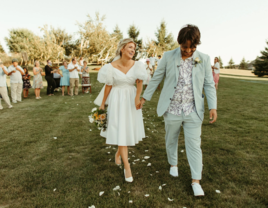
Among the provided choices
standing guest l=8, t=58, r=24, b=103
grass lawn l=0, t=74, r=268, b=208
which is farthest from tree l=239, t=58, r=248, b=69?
standing guest l=8, t=58, r=24, b=103

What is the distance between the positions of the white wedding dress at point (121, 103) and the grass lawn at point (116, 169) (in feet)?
2.48

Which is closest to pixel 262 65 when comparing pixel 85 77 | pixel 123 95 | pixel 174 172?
pixel 85 77

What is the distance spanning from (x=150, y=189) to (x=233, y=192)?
1223 millimetres

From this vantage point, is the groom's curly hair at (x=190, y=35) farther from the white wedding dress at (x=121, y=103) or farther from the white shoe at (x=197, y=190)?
the white shoe at (x=197, y=190)

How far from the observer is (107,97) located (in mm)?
3424

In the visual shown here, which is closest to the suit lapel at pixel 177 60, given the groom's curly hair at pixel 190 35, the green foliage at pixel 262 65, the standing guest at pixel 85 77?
the groom's curly hair at pixel 190 35

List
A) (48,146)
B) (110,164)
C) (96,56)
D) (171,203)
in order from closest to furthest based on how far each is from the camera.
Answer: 1. (171,203)
2. (110,164)
3. (48,146)
4. (96,56)

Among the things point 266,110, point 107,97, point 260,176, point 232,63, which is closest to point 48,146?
point 107,97

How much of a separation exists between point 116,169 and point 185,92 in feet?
6.35

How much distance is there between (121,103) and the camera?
3148 mm

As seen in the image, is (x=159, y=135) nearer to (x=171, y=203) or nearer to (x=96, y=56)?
(x=171, y=203)

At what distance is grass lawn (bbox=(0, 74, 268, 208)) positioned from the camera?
2.77m

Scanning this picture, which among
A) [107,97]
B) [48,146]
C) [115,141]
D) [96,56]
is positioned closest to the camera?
[115,141]

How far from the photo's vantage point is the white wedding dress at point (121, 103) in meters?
3.13
